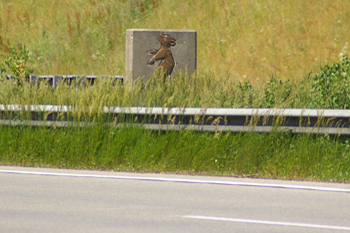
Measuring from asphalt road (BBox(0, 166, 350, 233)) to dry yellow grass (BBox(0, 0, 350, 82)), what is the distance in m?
12.1

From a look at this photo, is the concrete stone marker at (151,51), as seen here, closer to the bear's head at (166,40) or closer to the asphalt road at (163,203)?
the bear's head at (166,40)

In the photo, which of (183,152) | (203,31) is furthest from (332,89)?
(203,31)

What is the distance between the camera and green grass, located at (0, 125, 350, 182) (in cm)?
834

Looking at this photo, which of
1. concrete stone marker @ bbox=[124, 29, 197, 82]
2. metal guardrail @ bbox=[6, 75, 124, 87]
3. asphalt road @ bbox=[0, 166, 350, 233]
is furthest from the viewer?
concrete stone marker @ bbox=[124, 29, 197, 82]

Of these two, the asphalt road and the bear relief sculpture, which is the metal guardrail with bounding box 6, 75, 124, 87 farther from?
the asphalt road

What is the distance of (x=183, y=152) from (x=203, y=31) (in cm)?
1753

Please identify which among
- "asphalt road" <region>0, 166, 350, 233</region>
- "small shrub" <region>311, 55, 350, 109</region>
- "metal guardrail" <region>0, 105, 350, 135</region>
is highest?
"small shrub" <region>311, 55, 350, 109</region>

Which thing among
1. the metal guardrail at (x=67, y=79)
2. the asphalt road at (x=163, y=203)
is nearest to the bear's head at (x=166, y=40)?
the metal guardrail at (x=67, y=79)

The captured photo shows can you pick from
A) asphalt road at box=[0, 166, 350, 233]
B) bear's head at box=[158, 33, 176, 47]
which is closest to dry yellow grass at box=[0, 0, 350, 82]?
bear's head at box=[158, 33, 176, 47]

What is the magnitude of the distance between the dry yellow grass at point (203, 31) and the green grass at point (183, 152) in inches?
413

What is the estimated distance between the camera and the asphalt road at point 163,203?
5562 millimetres

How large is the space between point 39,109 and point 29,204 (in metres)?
3.43

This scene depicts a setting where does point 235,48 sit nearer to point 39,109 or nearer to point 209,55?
point 209,55

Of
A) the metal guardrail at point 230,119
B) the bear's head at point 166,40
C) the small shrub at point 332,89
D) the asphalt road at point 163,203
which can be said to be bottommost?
the asphalt road at point 163,203
